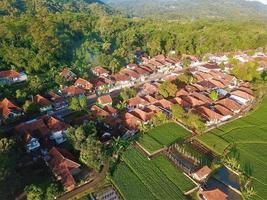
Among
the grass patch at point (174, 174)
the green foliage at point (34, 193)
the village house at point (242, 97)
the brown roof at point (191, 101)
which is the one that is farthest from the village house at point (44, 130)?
the village house at point (242, 97)

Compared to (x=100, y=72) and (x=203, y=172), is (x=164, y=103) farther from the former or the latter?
(x=100, y=72)

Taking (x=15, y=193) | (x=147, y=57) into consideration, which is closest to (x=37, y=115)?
(x=15, y=193)

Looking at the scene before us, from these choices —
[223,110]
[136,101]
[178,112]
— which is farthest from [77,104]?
[223,110]

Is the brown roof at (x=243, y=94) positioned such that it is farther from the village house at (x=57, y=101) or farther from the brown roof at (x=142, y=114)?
the village house at (x=57, y=101)

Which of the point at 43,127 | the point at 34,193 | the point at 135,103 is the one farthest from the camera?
the point at 135,103

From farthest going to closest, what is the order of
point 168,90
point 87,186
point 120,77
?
point 120,77
point 168,90
point 87,186

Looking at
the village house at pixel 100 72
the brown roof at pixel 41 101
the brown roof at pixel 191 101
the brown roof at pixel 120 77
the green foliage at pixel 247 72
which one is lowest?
the village house at pixel 100 72
